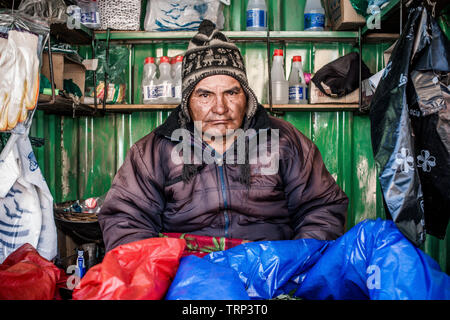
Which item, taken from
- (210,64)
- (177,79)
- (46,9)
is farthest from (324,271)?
(46,9)

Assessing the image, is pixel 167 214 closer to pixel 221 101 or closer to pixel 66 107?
pixel 221 101

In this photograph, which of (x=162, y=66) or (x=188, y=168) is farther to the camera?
(x=162, y=66)

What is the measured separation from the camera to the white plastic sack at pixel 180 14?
8.79ft

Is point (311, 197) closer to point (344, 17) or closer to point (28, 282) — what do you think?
point (28, 282)

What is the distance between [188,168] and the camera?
1.80 m

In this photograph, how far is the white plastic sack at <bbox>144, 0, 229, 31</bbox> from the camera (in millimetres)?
2678

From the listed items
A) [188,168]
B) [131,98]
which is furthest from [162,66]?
[188,168]

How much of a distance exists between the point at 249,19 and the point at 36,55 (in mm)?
1383

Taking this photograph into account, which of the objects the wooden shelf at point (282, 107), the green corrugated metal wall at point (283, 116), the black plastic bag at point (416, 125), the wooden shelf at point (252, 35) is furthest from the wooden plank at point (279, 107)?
the black plastic bag at point (416, 125)

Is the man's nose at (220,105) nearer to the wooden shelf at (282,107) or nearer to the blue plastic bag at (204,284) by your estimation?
the wooden shelf at (282,107)

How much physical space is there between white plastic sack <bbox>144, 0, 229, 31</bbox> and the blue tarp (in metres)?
1.89
